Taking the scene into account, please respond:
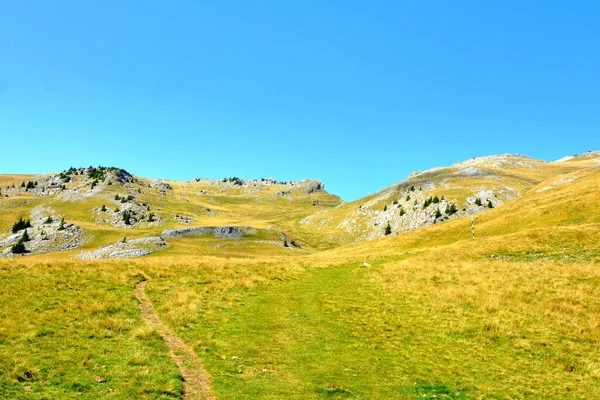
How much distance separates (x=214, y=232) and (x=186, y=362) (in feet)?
395

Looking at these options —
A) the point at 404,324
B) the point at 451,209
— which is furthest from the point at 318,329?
the point at 451,209

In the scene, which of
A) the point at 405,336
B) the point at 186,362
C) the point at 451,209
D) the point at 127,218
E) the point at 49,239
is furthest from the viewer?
the point at 127,218

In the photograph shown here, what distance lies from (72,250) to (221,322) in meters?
108

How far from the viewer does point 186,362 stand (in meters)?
16.7

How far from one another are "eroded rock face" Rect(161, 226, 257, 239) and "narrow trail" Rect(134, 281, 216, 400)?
109 meters

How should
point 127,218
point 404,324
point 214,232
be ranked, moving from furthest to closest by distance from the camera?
point 127,218 < point 214,232 < point 404,324

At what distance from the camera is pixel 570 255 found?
120ft

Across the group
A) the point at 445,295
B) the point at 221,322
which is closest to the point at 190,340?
the point at 221,322

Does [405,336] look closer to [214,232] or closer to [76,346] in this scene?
[76,346]

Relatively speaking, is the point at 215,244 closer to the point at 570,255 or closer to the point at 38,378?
the point at 570,255

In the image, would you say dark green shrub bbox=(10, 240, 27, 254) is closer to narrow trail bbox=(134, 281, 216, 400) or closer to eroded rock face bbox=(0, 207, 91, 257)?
eroded rock face bbox=(0, 207, 91, 257)

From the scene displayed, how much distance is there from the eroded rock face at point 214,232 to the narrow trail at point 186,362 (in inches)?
4291

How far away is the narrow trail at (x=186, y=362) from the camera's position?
45.7 ft

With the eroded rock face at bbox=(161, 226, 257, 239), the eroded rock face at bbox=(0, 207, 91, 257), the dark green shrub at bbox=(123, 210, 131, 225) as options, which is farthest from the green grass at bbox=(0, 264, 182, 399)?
the dark green shrub at bbox=(123, 210, 131, 225)
